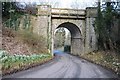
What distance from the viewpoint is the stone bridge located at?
30.9m

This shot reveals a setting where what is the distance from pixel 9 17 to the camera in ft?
85.0

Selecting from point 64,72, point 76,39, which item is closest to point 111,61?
point 64,72

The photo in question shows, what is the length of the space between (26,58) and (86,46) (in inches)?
656

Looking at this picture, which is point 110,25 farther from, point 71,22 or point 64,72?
point 64,72

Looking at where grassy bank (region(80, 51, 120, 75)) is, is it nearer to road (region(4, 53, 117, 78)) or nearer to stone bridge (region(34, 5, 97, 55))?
road (region(4, 53, 117, 78))

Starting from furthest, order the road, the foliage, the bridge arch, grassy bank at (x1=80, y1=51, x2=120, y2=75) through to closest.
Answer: the bridge arch
the foliage
grassy bank at (x1=80, y1=51, x2=120, y2=75)
the road

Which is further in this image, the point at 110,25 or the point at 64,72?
the point at 110,25

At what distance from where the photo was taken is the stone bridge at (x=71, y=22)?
30906 mm

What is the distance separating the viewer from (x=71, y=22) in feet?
106

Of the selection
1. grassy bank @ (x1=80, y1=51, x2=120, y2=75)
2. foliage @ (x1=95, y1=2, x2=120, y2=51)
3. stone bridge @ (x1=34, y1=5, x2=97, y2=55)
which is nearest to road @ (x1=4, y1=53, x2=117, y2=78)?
grassy bank @ (x1=80, y1=51, x2=120, y2=75)

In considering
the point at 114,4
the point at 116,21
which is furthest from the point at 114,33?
the point at 114,4

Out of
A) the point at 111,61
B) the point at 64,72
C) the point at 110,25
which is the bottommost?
the point at 64,72

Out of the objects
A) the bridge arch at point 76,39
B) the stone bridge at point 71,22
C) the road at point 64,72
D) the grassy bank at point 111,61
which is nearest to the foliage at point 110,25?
the grassy bank at point 111,61

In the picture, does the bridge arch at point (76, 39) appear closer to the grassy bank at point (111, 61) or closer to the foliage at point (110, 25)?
the foliage at point (110, 25)
